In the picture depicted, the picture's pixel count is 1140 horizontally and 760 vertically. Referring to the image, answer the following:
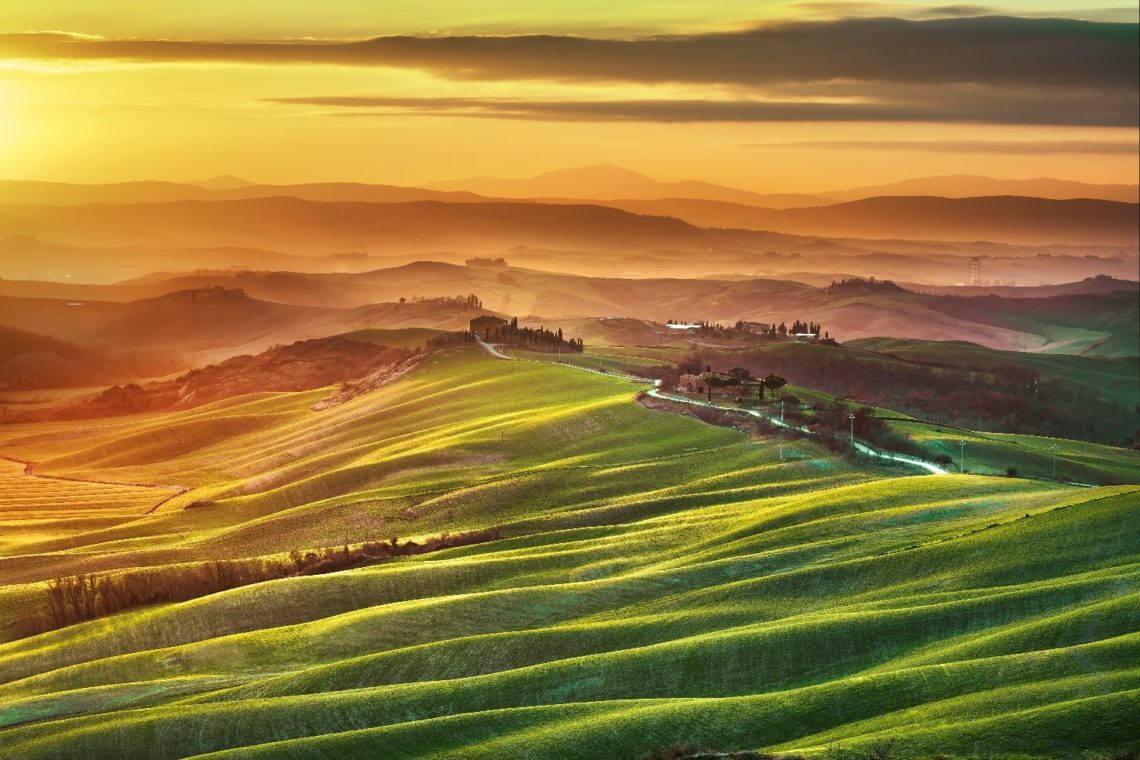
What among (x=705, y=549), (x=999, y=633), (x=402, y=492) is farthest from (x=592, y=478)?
(x=999, y=633)

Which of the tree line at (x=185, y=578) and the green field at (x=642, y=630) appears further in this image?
the tree line at (x=185, y=578)

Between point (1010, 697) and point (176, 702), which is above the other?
point (1010, 697)

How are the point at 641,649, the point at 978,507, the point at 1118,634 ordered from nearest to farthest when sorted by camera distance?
the point at 1118,634, the point at 641,649, the point at 978,507

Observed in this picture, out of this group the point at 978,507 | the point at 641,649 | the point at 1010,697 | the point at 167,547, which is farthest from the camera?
the point at 167,547

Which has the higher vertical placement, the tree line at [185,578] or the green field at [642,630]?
the green field at [642,630]

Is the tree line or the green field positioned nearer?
the green field

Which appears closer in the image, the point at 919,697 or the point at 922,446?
the point at 919,697

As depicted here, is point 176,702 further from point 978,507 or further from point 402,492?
point 402,492

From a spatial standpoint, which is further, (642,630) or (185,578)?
(185,578)
